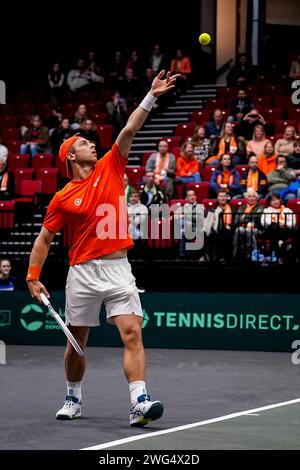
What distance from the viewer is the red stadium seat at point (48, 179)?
863 inches

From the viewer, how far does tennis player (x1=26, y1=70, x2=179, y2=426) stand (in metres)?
9.45

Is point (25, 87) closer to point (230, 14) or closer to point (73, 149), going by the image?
point (230, 14)

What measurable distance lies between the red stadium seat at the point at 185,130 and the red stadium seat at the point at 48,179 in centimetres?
304

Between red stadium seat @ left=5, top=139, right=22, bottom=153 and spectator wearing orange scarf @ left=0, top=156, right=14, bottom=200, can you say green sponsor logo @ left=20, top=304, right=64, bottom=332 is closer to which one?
spectator wearing orange scarf @ left=0, top=156, right=14, bottom=200

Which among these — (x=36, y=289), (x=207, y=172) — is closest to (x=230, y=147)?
(x=207, y=172)

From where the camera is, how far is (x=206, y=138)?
71.0 feet

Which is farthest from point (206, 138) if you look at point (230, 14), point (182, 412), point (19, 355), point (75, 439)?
point (75, 439)

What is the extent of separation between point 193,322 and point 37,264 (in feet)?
27.1

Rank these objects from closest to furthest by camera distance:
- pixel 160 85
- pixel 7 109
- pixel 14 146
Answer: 1. pixel 160 85
2. pixel 14 146
3. pixel 7 109

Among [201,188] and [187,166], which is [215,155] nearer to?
[187,166]

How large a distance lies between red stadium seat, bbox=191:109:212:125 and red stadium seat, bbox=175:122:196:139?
0.93ft

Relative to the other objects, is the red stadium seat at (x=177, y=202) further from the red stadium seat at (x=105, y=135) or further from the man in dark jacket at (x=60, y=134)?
the red stadium seat at (x=105, y=135)

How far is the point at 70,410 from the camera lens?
31.8 ft

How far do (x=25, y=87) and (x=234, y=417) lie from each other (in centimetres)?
2152
